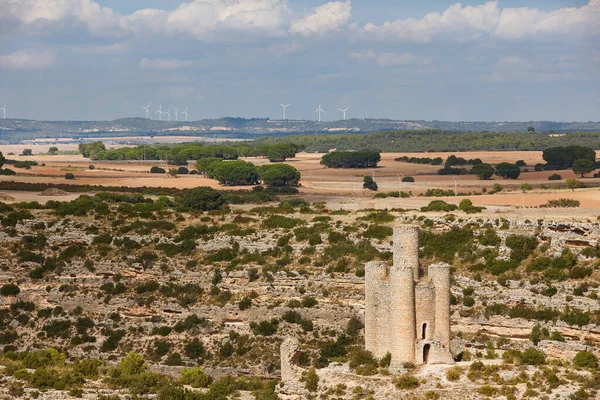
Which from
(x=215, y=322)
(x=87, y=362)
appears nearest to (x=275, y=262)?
(x=215, y=322)

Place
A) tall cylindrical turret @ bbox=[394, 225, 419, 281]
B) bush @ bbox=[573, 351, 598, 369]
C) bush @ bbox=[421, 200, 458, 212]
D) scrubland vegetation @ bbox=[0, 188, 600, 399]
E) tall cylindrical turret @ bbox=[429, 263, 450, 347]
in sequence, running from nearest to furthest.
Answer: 1. tall cylindrical turret @ bbox=[429, 263, 450, 347]
2. bush @ bbox=[573, 351, 598, 369]
3. tall cylindrical turret @ bbox=[394, 225, 419, 281]
4. scrubland vegetation @ bbox=[0, 188, 600, 399]
5. bush @ bbox=[421, 200, 458, 212]

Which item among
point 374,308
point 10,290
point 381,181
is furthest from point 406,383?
point 381,181

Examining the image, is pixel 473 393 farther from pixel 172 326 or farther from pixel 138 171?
pixel 138 171

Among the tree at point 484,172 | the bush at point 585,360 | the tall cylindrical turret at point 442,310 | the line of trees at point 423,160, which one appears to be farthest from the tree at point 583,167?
the tall cylindrical turret at point 442,310

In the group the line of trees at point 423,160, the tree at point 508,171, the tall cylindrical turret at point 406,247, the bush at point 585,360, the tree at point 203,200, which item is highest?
the tall cylindrical turret at point 406,247

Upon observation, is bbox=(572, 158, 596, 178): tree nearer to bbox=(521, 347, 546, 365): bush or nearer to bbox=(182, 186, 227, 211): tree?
bbox=(182, 186, 227, 211): tree

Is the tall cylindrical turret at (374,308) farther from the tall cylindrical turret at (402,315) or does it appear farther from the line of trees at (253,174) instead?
the line of trees at (253,174)

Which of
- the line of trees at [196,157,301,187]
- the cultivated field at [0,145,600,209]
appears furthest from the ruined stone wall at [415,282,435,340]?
the line of trees at [196,157,301,187]
